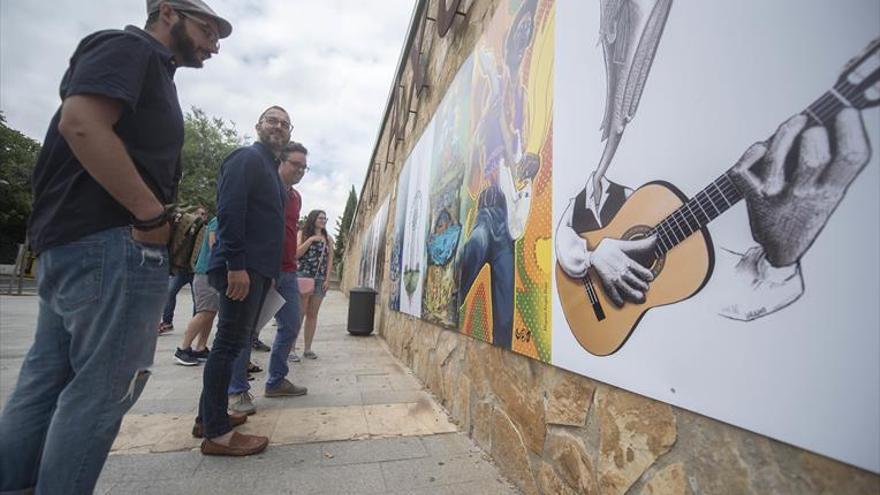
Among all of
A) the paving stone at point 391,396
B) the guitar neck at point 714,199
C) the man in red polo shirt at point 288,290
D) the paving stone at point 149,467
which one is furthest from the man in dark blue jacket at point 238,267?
the guitar neck at point 714,199

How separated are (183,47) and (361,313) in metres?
5.98

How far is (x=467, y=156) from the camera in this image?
10.3 ft

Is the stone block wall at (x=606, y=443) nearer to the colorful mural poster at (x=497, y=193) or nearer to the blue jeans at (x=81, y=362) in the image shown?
the colorful mural poster at (x=497, y=193)

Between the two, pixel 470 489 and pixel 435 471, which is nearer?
pixel 470 489

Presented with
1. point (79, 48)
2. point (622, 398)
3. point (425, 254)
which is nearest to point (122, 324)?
point (79, 48)

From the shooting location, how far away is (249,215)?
7.57 ft

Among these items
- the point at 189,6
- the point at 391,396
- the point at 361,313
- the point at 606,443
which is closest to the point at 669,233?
the point at 606,443

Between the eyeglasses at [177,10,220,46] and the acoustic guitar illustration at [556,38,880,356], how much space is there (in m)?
1.65

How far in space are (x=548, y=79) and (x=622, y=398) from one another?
4.87 feet

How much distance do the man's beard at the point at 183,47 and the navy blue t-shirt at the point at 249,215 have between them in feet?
2.57

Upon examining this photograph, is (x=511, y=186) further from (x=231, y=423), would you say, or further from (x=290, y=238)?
(x=231, y=423)

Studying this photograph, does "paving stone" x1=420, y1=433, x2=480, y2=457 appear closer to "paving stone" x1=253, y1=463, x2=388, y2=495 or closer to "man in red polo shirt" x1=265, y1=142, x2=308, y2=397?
"paving stone" x1=253, y1=463, x2=388, y2=495

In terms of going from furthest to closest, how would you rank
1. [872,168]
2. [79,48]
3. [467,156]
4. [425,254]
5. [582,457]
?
1. [425,254]
2. [467,156]
3. [582,457]
4. [79,48]
5. [872,168]

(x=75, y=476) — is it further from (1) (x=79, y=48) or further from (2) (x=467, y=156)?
(2) (x=467, y=156)
